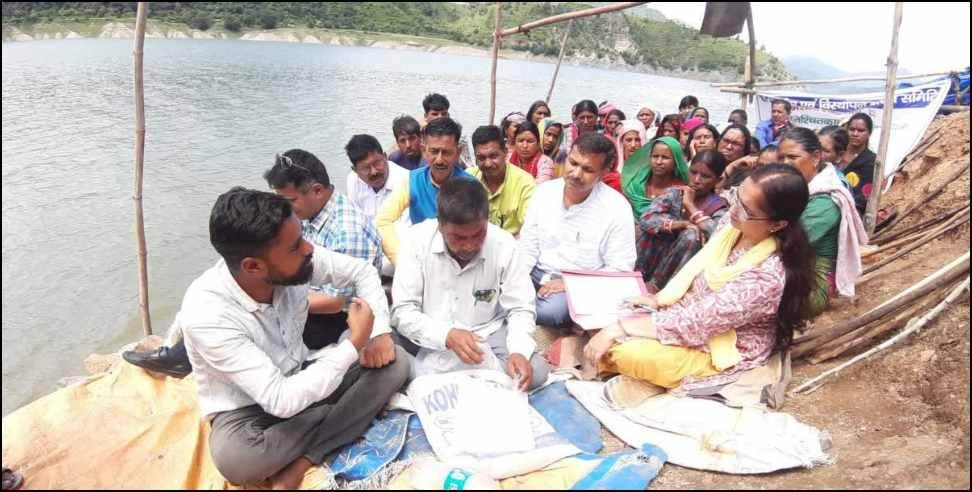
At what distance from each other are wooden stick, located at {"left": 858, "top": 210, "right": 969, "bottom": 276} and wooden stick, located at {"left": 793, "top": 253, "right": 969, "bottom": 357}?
103 cm

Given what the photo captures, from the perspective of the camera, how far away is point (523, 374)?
2.57 m

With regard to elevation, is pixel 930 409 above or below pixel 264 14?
below

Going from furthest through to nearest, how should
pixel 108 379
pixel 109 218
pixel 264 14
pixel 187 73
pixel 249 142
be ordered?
pixel 264 14 < pixel 187 73 < pixel 249 142 < pixel 109 218 < pixel 108 379

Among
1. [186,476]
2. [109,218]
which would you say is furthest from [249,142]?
[186,476]

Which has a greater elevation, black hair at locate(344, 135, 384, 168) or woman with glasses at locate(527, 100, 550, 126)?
woman with glasses at locate(527, 100, 550, 126)

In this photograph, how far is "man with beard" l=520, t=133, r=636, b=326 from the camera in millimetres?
3496

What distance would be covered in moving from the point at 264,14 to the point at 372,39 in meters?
12.3

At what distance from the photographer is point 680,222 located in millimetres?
3865

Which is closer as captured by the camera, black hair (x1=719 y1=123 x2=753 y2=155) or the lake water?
black hair (x1=719 y1=123 x2=753 y2=155)

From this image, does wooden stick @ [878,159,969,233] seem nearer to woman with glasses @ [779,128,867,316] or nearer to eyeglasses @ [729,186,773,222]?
woman with glasses @ [779,128,867,316]

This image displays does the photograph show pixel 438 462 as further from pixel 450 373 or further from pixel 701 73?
pixel 701 73

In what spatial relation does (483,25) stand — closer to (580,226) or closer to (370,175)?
(370,175)

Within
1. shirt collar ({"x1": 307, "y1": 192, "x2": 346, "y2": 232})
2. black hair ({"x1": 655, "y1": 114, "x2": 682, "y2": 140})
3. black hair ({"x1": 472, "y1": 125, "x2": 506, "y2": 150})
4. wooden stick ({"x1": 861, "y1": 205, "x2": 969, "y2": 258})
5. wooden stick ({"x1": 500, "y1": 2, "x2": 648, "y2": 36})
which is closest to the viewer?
shirt collar ({"x1": 307, "y1": 192, "x2": 346, "y2": 232})

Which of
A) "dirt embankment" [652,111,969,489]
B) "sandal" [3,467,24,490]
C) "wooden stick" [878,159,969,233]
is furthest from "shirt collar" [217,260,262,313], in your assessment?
"wooden stick" [878,159,969,233]
